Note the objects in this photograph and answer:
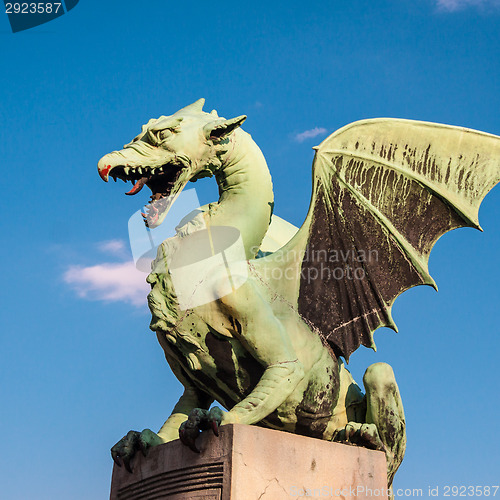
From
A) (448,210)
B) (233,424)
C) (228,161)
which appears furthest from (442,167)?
(233,424)

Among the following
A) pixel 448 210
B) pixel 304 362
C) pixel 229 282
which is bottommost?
pixel 304 362

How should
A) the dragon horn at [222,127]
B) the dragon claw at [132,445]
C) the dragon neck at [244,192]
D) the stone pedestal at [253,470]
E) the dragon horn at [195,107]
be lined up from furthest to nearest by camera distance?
the dragon horn at [195,107]
the dragon neck at [244,192]
the dragon horn at [222,127]
the dragon claw at [132,445]
the stone pedestal at [253,470]

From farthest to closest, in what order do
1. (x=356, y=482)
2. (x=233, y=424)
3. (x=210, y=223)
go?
(x=210, y=223) < (x=356, y=482) < (x=233, y=424)

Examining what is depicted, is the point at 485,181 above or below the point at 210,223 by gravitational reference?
above

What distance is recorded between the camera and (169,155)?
16.5 ft

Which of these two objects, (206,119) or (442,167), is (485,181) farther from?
(206,119)

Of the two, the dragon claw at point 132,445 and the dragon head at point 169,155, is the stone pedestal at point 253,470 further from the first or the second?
the dragon head at point 169,155

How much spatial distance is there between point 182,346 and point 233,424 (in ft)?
2.80

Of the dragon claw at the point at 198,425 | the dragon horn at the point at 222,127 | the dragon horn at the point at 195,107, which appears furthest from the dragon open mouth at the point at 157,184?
the dragon claw at the point at 198,425

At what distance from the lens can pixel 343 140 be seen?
532 centimetres

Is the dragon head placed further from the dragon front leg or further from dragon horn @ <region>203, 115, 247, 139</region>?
the dragon front leg

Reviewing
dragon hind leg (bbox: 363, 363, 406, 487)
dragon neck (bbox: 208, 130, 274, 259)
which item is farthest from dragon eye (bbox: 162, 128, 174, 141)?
dragon hind leg (bbox: 363, 363, 406, 487)

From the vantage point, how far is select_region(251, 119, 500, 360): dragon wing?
5.29m

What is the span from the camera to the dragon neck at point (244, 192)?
528cm
